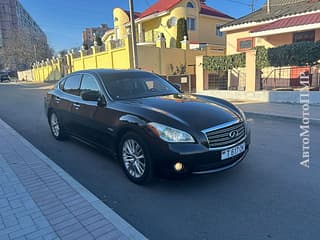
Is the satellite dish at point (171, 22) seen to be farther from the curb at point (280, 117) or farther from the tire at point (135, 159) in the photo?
the tire at point (135, 159)

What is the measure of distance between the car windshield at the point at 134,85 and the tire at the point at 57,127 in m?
1.96

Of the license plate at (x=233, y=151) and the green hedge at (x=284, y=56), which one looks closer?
the license plate at (x=233, y=151)

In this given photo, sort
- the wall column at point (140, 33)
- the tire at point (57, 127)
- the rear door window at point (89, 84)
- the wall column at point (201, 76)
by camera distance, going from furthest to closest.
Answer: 1. the wall column at point (140, 33)
2. the wall column at point (201, 76)
3. the tire at point (57, 127)
4. the rear door window at point (89, 84)

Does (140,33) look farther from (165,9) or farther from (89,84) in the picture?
(89,84)

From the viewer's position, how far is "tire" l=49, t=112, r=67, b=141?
591 cm

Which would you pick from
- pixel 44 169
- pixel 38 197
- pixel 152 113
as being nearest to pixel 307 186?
pixel 152 113

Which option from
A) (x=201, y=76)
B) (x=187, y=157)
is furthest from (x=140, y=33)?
(x=187, y=157)

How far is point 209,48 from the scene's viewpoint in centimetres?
2270

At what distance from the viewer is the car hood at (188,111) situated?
3352 millimetres

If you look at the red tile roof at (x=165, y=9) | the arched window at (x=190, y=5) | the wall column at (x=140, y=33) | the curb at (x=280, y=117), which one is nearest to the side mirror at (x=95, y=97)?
the curb at (x=280, y=117)

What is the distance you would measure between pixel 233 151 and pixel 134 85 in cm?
218

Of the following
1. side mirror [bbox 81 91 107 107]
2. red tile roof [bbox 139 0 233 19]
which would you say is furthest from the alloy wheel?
red tile roof [bbox 139 0 233 19]

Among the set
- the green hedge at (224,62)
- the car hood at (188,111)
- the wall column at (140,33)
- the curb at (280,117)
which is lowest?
the curb at (280,117)

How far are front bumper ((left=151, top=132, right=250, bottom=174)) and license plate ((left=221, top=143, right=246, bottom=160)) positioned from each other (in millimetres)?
72
